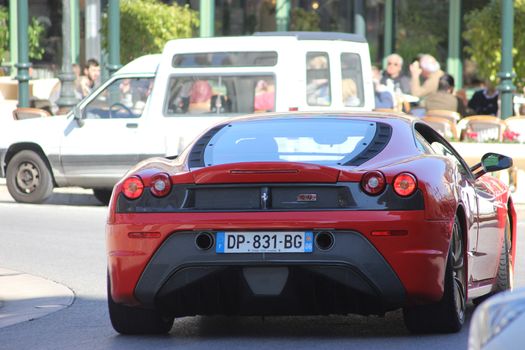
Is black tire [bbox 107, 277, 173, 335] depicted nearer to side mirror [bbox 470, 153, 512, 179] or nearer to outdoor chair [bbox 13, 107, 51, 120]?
side mirror [bbox 470, 153, 512, 179]

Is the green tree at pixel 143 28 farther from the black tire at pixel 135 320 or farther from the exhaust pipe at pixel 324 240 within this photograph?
the exhaust pipe at pixel 324 240

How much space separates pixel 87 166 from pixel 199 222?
33.2ft

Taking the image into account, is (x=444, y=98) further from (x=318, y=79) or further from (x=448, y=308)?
→ (x=448, y=308)

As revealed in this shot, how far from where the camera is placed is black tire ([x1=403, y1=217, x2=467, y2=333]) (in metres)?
8.01

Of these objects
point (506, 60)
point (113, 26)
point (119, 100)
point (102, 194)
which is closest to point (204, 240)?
point (119, 100)

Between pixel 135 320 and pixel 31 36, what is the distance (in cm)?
3015

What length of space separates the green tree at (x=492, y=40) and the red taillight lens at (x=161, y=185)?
20069 millimetres

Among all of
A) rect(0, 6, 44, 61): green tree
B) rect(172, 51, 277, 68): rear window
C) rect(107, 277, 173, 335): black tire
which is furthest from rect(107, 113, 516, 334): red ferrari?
rect(0, 6, 44, 61): green tree

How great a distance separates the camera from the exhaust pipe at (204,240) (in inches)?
307

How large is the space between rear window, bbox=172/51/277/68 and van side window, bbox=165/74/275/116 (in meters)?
0.14

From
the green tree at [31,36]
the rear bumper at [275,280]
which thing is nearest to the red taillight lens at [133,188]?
the rear bumper at [275,280]

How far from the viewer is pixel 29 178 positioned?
18375mm

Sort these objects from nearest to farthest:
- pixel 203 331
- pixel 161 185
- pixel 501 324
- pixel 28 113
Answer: pixel 501 324, pixel 161 185, pixel 203 331, pixel 28 113

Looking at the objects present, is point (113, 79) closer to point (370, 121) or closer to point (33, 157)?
point (33, 157)
